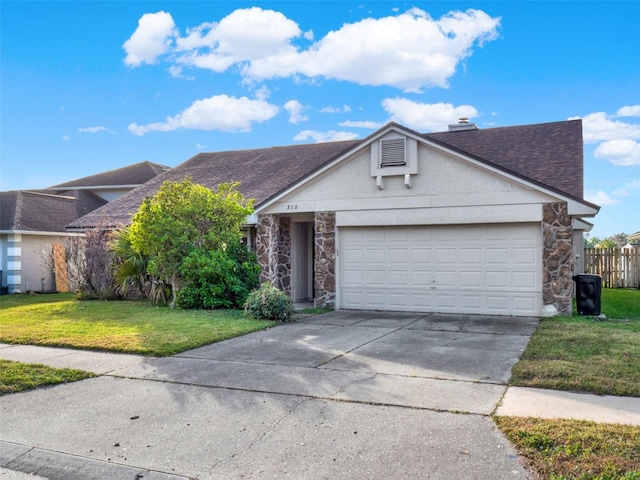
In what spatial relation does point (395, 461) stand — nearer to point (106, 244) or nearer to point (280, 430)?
point (280, 430)

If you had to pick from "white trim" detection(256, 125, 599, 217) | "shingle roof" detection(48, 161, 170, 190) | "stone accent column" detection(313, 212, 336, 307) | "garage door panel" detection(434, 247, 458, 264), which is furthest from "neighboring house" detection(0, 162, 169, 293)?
"garage door panel" detection(434, 247, 458, 264)

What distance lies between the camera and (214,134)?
24.0m

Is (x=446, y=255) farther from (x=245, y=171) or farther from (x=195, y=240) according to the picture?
(x=245, y=171)

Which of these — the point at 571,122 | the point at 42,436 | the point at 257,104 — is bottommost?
the point at 42,436

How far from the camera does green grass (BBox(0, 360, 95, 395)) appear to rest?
21.8 ft

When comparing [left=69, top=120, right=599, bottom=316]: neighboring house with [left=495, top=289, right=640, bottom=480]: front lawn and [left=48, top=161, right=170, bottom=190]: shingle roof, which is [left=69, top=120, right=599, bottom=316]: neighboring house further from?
[left=48, top=161, right=170, bottom=190]: shingle roof

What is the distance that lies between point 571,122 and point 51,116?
17.6m

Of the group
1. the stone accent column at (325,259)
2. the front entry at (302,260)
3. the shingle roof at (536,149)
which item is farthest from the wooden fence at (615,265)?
the stone accent column at (325,259)

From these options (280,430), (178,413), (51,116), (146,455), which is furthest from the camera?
(51,116)

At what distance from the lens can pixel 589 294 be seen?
11.9 metres

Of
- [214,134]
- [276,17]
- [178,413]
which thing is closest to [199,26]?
[276,17]

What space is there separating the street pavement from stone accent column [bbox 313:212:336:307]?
5.53 metres

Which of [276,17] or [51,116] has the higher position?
[276,17]

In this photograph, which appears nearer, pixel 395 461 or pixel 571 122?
pixel 395 461
